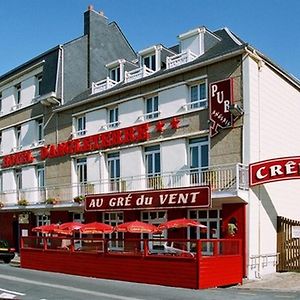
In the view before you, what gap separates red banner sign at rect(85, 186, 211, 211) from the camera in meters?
19.2

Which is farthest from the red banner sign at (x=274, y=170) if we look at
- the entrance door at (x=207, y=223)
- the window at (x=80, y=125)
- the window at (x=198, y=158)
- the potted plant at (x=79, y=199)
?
the window at (x=80, y=125)

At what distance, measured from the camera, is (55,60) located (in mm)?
29562

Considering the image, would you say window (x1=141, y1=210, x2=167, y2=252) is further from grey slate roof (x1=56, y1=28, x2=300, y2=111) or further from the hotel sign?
grey slate roof (x1=56, y1=28, x2=300, y2=111)

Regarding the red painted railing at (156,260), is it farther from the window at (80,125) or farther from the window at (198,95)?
the window at (80,125)

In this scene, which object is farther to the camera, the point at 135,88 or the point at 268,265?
the point at 135,88

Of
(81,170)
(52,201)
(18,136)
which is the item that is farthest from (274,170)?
(18,136)

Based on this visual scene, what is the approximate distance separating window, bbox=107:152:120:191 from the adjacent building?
7cm

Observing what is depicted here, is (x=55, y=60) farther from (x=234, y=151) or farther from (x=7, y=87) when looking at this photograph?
(x=234, y=151)

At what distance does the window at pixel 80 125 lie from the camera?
90.1ft

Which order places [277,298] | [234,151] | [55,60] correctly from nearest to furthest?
[277,298] → [234,151] → [55,60]

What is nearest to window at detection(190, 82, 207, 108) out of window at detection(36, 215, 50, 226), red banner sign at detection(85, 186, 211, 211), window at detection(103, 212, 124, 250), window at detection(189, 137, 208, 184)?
window at detection(189, 137, 208, 184)

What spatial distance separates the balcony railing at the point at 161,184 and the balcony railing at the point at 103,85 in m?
5.02

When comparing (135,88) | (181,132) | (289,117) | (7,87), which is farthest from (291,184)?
(7,87)

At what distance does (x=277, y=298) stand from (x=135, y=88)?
13114mm
